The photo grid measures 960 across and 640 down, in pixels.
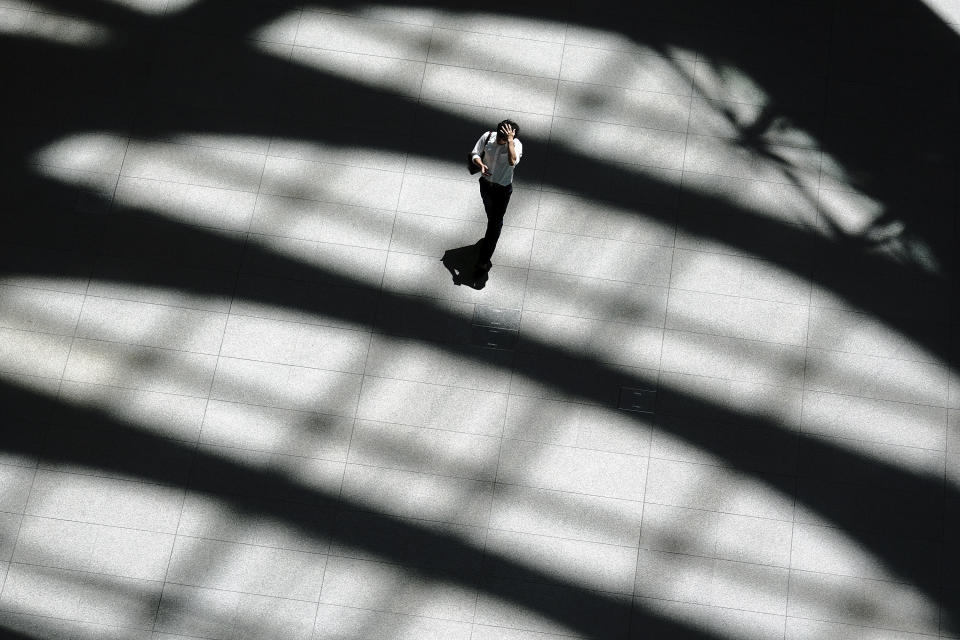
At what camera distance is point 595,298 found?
10820mm

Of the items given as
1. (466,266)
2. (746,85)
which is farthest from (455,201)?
(746,85)

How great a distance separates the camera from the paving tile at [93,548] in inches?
390

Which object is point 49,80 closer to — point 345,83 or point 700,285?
point 345,83

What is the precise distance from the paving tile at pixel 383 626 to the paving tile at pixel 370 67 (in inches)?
260

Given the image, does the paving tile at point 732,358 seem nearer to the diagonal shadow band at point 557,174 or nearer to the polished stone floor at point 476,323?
the polished stone floor at point 476,323

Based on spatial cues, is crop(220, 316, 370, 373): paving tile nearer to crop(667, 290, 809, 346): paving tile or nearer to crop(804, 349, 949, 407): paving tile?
crop(667, 290, 809, 346): paving tile

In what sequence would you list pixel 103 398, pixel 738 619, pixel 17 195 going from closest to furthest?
1. pixel 738 619
2. pixel 103 398
3. pixel 17 195

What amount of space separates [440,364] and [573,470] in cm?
204

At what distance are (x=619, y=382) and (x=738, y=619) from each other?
2.99 m

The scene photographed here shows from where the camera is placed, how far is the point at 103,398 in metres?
10.5

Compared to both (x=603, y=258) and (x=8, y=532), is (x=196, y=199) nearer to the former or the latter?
(x=8, y=532)

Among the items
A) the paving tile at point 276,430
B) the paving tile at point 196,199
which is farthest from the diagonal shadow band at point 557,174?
the paving tile at point 276,430

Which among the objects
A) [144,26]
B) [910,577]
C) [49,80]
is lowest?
[910,577]

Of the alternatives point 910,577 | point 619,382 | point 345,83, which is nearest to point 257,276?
point 345,83
